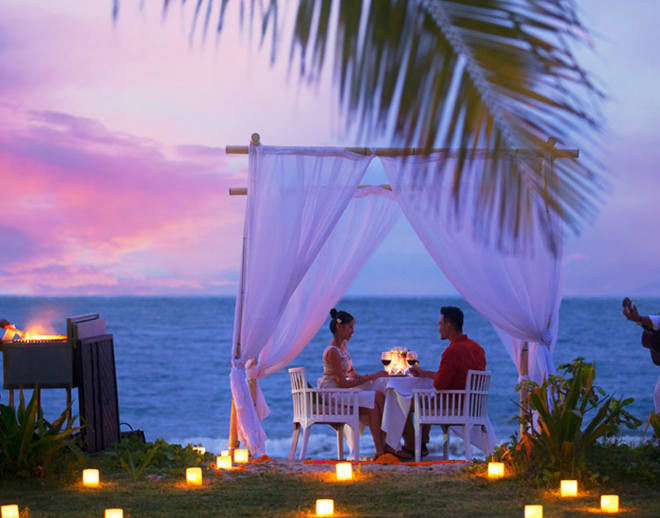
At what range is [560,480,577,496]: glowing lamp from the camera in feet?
13.8

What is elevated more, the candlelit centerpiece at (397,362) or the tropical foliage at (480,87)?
the tropical foliage at (480,87)

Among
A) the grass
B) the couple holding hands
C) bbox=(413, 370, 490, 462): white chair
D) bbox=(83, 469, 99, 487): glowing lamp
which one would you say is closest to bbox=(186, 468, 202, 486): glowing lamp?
the grass

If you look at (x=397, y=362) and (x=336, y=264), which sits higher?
(x=336, y=264)

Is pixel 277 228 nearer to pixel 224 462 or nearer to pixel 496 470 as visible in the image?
pixel 224 462

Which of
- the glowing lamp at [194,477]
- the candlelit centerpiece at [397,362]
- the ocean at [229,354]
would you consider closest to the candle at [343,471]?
the glowing lamp at [194,477]

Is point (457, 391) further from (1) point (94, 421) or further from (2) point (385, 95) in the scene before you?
(2) point (385, 95)

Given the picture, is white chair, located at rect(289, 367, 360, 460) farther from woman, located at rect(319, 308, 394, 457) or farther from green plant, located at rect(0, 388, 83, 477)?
green plant, located at rect(0, 388, 83, 477)

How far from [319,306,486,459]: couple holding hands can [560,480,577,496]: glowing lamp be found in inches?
66.4

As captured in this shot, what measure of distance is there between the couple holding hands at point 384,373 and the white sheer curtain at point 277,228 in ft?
1.66

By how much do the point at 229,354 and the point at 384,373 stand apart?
21578 mm

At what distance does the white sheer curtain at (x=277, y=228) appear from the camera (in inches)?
226

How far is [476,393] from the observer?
5848mm

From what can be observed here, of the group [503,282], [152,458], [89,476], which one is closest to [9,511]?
[89,476]

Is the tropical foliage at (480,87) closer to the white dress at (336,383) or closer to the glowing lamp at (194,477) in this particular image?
the glowing lamp at (194,477)
